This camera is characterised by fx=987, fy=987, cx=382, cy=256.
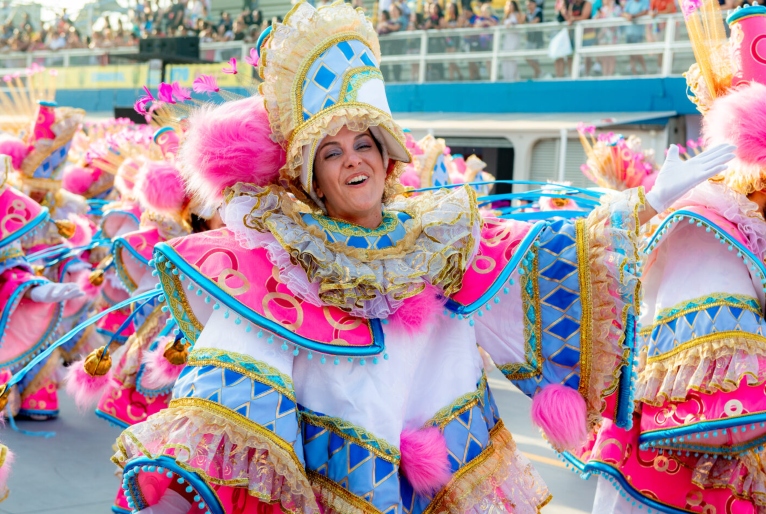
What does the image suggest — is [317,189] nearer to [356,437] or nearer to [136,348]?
[356,437]

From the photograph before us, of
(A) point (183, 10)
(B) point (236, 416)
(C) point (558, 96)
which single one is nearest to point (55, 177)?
(B) point (236, 416)

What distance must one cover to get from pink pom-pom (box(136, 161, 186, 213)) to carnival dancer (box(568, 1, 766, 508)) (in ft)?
7.54

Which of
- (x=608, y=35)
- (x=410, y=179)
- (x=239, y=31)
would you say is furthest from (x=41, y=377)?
(x=239, y=31)

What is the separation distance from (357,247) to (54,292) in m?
3.24

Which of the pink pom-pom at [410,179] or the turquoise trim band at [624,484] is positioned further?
the pink pom-pom at [410,179]

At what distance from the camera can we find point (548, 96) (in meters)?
13.3

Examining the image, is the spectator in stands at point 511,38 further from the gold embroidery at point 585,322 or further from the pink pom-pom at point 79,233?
the gold embroidery at point 585,322

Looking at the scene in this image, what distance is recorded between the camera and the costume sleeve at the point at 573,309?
100 inches

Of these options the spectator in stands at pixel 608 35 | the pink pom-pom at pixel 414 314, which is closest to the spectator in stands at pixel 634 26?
the spectator in stands at pixel 608 35

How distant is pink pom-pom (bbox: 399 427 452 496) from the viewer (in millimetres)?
2273

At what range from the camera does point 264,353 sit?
7.28ft

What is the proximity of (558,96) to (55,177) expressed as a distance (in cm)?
777

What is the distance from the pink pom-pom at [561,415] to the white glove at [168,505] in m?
0.92

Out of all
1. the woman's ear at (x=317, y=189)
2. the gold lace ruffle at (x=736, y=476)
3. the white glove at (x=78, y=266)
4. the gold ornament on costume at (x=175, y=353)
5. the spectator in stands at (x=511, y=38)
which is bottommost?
the white glove at (x=78, y=266)
